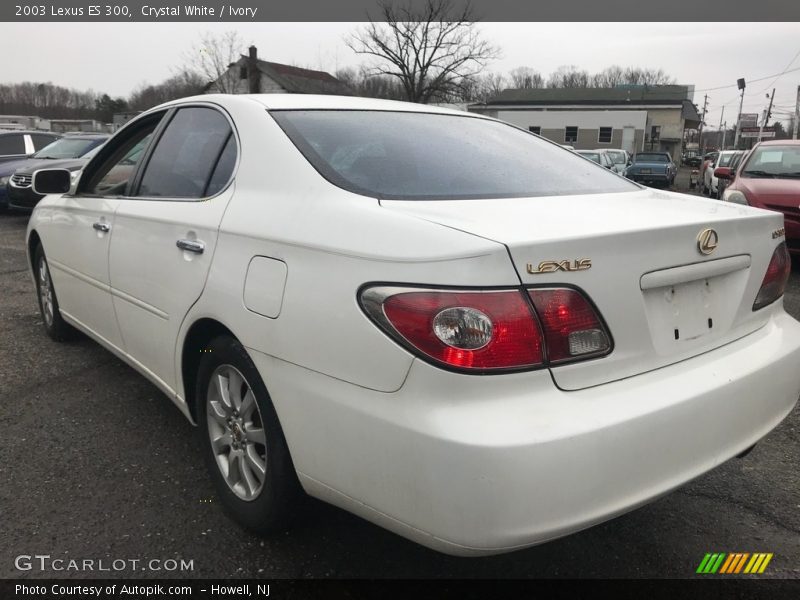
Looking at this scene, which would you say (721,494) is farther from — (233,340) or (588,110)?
(588,110)

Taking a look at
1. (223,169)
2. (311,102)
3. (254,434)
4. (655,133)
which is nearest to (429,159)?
(311,102)

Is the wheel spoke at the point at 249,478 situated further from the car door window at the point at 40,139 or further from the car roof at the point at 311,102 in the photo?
the car door window at the point at 40,139

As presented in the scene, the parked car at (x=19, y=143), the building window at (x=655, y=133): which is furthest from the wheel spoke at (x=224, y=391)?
the building window at (x=655, y=133)

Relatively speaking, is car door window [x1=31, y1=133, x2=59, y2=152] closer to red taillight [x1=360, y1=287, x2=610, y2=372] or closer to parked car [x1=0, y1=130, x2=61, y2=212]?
parked car [x1=0, y1=130, x2=61, y2=212]

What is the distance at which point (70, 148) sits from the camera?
12164mm

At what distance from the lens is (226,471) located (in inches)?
97.3

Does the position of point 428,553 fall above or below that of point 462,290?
below

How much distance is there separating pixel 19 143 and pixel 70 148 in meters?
2.08

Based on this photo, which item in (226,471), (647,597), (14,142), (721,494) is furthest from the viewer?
(14,142)

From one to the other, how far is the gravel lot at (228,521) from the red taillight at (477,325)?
0.95 m

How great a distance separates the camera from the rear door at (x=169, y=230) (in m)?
2.47

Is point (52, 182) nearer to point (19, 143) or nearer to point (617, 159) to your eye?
point (19, 143)
